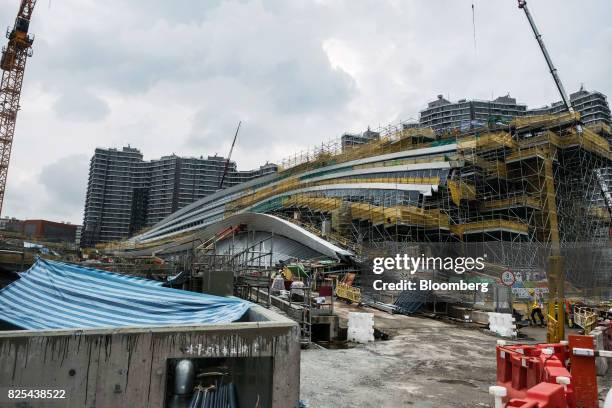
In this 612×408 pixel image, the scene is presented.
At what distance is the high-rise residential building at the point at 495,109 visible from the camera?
94.0m

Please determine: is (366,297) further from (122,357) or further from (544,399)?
(122,357)

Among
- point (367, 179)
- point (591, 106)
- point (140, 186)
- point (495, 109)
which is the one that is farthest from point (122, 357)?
point (140, 186)

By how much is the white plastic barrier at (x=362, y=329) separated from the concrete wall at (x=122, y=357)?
27.6 feet

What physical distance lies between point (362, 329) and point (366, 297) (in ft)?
35.2

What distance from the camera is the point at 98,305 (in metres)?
6.98

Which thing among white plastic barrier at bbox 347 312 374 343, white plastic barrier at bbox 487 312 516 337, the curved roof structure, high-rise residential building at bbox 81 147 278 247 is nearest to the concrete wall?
white plastic barrier at bbox 347 312 374 343

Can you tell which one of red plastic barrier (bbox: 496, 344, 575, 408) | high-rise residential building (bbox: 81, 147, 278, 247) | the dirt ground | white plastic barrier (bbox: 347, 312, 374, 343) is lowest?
the dirt ground

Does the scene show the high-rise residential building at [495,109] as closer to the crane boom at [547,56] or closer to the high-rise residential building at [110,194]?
the crane boom at [547,56]

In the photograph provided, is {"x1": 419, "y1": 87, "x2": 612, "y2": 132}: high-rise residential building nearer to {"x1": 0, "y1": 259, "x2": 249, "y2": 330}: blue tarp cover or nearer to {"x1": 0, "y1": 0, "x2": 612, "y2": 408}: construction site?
{"x1": 0, "y1": 0, "x2": 612, "y2": 408}: construction site

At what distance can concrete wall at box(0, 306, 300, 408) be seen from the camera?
14.0 feet

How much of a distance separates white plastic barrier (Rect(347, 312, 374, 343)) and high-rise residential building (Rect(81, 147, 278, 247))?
116m

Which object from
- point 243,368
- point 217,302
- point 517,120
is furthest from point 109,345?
point 517,120

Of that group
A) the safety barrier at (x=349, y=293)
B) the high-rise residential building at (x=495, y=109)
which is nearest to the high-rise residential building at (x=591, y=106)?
the high-rise residential building at (x=495, y=109)

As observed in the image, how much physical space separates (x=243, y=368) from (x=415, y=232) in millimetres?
31923
